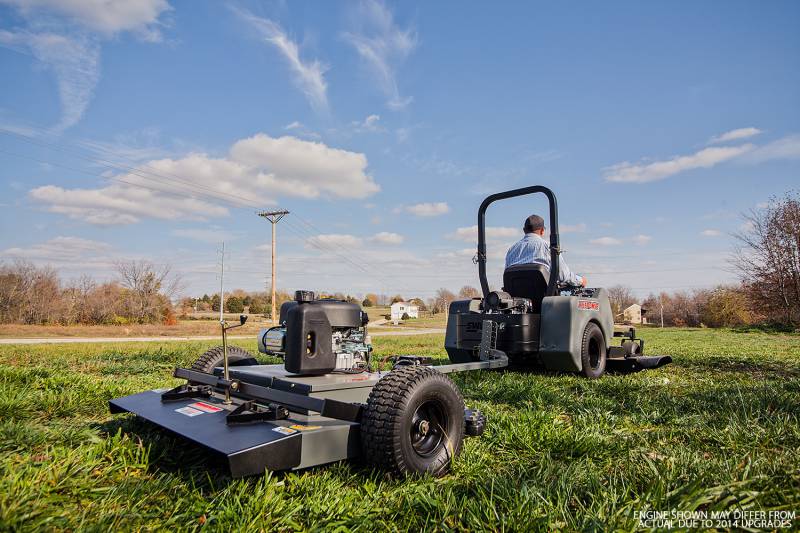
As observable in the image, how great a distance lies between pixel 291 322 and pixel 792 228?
32661 mm

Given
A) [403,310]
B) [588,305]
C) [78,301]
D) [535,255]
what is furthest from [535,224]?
[403,310]

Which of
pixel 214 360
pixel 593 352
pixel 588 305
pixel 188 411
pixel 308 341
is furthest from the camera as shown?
pixel 593 352

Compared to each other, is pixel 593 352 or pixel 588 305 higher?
pixel 588 305

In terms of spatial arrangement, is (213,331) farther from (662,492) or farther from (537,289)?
(662,492)

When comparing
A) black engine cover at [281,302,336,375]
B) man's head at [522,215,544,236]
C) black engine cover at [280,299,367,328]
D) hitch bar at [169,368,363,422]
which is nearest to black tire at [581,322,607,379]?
man's head at [522,215,544,236]

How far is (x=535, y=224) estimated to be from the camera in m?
6.82

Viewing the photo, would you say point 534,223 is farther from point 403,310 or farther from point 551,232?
point 403,310

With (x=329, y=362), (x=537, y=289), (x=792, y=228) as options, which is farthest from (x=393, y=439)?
(x=792, y=228)

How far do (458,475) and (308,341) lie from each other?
1.23 meters

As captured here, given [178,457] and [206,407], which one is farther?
[206,407]

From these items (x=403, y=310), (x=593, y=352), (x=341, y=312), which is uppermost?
(x=403, y=310)

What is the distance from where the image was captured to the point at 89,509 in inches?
89.5

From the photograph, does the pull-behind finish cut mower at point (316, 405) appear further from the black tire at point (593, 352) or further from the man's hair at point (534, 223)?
the man's hair at point (534, 223)

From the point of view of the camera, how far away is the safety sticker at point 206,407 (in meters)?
3.14
